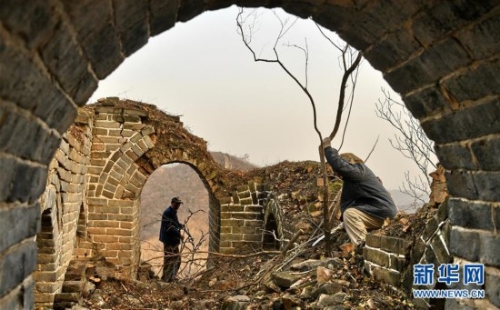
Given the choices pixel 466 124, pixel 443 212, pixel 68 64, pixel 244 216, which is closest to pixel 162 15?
pixel 68 64

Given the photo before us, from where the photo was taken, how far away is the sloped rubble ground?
480cm

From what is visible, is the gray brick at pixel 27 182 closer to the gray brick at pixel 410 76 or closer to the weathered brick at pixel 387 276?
the gray brick at pixel 410 76

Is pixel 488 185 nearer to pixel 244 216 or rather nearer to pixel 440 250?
pixel 440 250

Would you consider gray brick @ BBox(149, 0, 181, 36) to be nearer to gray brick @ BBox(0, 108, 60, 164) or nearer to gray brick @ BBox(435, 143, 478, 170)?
gray brick @ BBox(0, 108, 60, 164)

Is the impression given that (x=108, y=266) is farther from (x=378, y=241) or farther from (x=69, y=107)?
(x=69, y=107)

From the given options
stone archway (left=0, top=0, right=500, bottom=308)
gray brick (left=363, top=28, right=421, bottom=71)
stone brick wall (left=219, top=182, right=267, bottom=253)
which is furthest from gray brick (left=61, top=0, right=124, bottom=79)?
stone brick wall (left=219, top=182, right=267, bottom=253)

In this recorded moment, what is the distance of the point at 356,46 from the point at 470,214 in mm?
1330

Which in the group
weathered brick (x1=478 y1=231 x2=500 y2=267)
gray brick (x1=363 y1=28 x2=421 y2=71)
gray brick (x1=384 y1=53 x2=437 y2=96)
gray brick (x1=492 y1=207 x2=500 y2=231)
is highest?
gray brick (x1=363 y1=28 x2=421 y2=71)

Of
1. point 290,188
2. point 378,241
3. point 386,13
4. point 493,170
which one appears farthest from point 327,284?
point 290,188

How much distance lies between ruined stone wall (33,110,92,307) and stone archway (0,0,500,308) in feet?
13.2

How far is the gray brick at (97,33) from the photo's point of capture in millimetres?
1662

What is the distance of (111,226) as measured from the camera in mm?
10680

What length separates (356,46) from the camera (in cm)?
293

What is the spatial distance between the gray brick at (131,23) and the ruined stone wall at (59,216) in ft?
12.9
